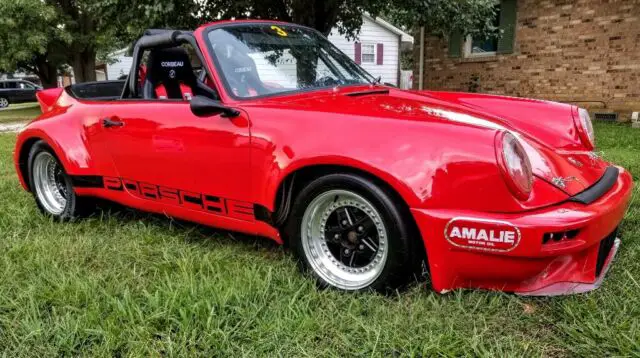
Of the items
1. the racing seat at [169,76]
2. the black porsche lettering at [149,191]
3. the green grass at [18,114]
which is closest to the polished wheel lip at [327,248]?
the black porsche lettering at [149,191]

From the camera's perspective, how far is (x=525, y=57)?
1110 centimetres

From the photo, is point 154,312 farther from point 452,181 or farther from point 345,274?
point 452,181

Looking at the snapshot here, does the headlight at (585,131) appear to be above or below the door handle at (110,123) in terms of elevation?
below

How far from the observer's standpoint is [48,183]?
13.1 ft

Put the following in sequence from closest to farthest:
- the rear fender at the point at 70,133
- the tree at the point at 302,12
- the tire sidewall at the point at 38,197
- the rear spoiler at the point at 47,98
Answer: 1. the rear fender at the point at 70,133
2. the tire sidewall at the point at 38,197
3. the rear spoiler at the point at 47,98
4. the tree at the point at 302,12

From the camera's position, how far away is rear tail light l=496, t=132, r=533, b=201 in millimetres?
2021

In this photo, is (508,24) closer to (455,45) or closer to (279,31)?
(455,45)

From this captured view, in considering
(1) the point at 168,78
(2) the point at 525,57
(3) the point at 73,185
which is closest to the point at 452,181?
(1) the point at 168,78

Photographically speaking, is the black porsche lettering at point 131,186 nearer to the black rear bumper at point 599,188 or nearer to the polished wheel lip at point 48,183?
the polished wheel lip at point 48,183

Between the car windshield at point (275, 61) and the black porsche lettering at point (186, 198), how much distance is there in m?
0.60

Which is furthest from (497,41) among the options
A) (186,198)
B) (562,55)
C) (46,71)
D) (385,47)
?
(46,71)

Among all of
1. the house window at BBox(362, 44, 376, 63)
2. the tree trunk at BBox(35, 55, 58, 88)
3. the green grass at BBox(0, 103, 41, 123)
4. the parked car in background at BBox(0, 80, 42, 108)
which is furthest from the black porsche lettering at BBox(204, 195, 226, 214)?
the parked car in background at BBox(0, 80, 42, 108)

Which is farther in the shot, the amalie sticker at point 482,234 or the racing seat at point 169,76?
the racing seat at point 169,76

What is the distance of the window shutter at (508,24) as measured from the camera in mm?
11086
